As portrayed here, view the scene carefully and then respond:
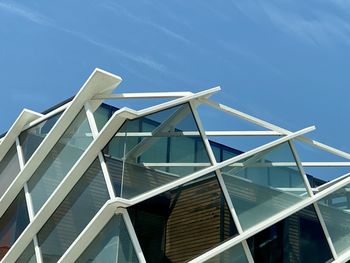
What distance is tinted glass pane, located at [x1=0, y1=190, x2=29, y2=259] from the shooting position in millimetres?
14992

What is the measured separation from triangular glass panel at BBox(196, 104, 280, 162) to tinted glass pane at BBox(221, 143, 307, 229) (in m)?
0.24

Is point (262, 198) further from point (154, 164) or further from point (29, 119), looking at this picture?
point (29, 119)

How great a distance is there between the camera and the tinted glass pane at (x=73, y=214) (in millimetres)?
12500

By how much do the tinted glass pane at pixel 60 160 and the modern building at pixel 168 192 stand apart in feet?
0.08

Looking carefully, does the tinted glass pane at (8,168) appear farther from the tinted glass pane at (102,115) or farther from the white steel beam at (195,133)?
the white steel beam at (195,133)

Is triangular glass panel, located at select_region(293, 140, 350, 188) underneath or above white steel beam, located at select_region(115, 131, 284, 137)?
underneath

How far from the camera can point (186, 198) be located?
40.1ft

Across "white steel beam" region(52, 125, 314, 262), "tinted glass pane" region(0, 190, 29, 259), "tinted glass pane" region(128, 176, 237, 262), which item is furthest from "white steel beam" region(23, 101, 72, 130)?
"tinted glass pane" region(128, 176, 237, 262)

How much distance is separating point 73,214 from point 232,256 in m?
3.14

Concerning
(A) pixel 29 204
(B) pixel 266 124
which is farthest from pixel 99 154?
(B) pixel 266 124

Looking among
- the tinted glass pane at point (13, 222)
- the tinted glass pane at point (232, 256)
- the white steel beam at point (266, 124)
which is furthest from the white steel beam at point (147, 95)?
the tinted glass pane at point (13, 222)

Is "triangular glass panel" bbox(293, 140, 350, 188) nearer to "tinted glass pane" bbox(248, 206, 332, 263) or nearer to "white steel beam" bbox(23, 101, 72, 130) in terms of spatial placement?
"tinted glass pane" bbox(248, 206, 332, 263)

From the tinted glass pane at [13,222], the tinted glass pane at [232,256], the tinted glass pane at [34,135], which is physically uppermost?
the tinted glass pane at [34,135]

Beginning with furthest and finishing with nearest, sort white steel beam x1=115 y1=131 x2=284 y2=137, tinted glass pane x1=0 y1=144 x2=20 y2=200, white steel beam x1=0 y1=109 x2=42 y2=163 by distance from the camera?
tinted glass pane x1=0 y1=144 x2=20 y2=200, white steel beam x1=0 y1=109 x2=42 y2=163, white steel beam x1=115 y1=131 x2=284 y2=137
